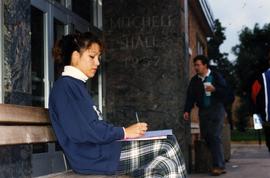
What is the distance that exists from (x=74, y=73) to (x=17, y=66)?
1085mm

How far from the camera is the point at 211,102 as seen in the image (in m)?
9.58

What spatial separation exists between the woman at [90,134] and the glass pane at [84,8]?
4.27 meters

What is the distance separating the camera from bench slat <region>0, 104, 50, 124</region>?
3.61 meters

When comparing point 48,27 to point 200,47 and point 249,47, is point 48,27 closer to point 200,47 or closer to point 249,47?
point 200,47

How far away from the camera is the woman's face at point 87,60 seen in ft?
14.2

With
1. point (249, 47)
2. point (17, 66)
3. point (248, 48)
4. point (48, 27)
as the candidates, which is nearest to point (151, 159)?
point (17, 66)

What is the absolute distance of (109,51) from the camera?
30.7 feet

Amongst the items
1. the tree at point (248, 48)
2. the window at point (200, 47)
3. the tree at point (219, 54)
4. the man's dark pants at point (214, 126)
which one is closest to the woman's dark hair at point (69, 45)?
the man's dark pants at point (214, 126)

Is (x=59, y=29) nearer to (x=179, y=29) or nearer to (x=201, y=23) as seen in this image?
(x=179, y=29)

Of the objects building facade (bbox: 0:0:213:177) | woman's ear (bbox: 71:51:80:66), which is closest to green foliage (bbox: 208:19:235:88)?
building facade (bbox: 0:0:213:177)

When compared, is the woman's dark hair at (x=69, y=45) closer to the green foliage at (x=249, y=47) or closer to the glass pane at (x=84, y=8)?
the glass pane at (x=84, y=8)

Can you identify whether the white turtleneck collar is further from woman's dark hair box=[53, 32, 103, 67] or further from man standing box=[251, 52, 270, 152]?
man standing box=[251, 52, 270, 152]

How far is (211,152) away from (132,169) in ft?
17.9

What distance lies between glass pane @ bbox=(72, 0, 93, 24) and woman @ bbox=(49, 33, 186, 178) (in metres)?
4.27
